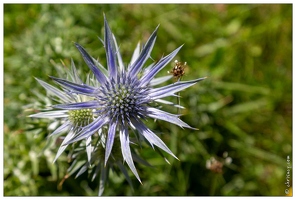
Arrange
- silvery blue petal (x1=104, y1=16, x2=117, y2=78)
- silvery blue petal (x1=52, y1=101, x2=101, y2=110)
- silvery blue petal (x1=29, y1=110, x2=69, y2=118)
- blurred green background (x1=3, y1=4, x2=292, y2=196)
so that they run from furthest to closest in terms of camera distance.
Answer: blurred green background (x1=3, y1=4, x2=292, y2=196)
silvery blue petal (x1=29, y1=110, x2=69, y2=118)
silvery blue petal (x1=104, y1=16, x2=117, y2=78)
silvery blue petal (x1=52, y1=101, x2=101, y2=110)

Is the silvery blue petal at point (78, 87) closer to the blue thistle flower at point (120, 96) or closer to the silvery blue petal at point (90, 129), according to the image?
the blue thistle flower at point (120, 96)

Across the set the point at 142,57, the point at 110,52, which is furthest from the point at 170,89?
the point at 110,52

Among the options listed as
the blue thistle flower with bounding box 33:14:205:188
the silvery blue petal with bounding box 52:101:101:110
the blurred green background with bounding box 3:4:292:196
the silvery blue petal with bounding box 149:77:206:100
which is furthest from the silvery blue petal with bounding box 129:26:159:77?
the blurred green background with bounding box 3:4:292:196

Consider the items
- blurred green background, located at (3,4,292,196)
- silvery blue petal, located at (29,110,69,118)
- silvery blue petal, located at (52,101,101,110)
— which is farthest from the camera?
blurred green background, located at (3,4,292,196)

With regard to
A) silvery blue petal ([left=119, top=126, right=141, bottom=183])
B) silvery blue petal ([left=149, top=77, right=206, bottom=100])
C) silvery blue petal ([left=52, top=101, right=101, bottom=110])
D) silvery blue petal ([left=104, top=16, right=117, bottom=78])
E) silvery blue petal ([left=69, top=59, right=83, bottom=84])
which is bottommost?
silvery blue petal ([left=119, top=126, right=141, bottom=183])

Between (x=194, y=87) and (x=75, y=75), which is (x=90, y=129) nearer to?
(x=75, y=75)

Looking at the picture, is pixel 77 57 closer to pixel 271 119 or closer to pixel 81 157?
pixel 81 157

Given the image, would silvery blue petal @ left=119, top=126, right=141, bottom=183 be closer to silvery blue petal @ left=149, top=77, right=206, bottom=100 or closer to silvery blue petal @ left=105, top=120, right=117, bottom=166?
silvery blue petal @ left=105, top=120, right=117, bottom=166
